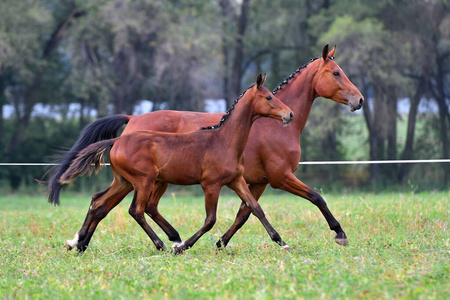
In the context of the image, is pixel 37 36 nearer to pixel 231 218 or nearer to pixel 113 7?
pixel 113 7

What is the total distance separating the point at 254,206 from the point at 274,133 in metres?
1.05

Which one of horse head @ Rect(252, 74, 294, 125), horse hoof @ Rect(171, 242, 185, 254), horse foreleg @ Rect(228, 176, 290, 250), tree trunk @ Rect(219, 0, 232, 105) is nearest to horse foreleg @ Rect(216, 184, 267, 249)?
horse foreleg @ Rect(228, 176, 290, 250)

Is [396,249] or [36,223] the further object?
[36,223]

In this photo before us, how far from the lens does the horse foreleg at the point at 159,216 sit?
7.11 metres

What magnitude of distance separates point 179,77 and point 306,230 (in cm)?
1246

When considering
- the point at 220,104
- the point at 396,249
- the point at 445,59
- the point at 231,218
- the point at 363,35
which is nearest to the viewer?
the point at 396,249

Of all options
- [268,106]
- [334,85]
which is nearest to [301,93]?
[334,85]

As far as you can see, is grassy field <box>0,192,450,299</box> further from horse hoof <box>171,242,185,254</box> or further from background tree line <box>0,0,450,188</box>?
background tree line <box>0,0,450,188</box>

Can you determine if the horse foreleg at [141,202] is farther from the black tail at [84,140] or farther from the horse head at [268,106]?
the horse head at [268,106]

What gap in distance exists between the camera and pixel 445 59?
2031cm

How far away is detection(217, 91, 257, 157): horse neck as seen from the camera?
681 centimetres

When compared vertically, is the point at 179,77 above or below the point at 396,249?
above

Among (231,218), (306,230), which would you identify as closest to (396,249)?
(306,230)

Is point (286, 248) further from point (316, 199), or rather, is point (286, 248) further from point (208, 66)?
point (208, 66)
